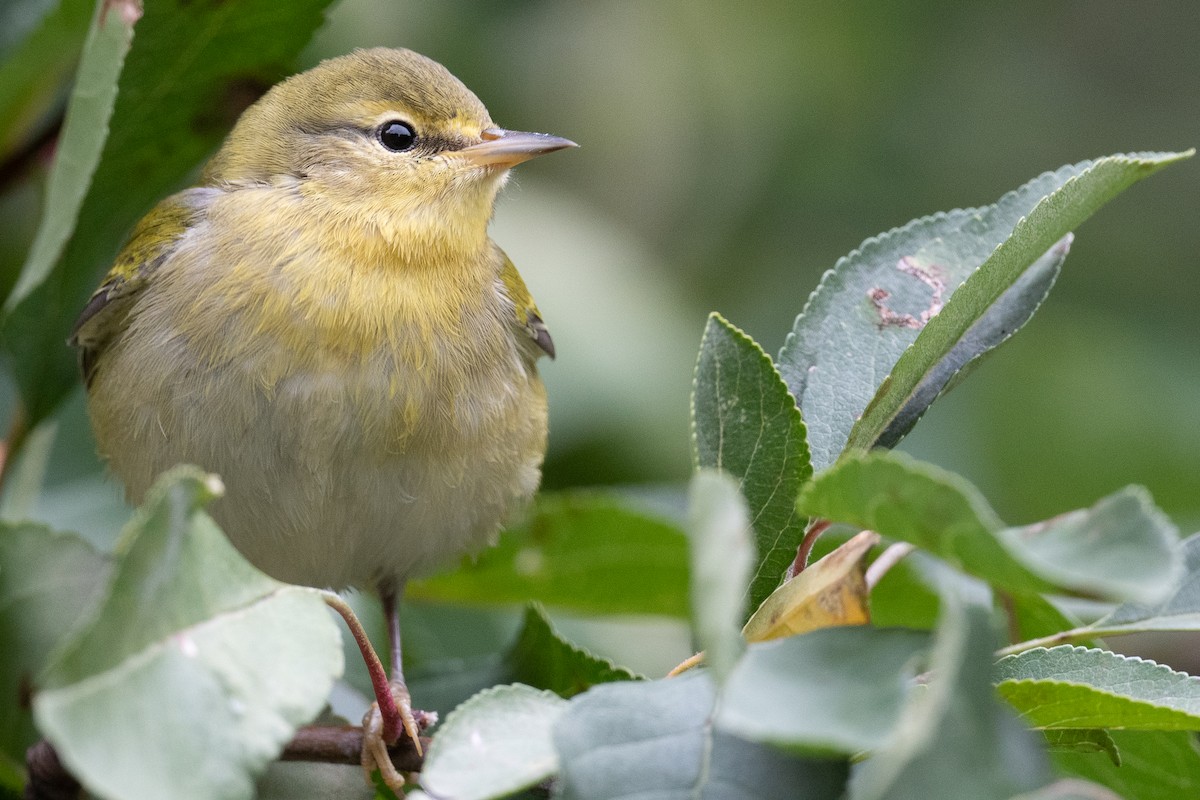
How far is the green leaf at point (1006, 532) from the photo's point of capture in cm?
133

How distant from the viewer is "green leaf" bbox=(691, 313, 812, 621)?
1972 mm

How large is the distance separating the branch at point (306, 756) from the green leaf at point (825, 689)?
717 mm

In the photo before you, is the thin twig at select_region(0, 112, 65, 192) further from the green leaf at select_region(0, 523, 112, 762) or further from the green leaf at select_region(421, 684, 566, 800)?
the green leaf at select_region(421, 684, 566, 800)

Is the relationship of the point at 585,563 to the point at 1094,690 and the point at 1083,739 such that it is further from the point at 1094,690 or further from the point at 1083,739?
the point at 1094,690

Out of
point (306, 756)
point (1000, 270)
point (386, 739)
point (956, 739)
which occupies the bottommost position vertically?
point (306, 756)

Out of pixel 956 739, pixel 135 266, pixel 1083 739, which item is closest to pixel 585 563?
pixel 135 266

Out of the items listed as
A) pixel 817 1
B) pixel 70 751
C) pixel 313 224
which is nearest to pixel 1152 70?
pixel 817 1

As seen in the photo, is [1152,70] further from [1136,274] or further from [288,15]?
[288,15]

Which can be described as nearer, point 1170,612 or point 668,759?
point 668,759

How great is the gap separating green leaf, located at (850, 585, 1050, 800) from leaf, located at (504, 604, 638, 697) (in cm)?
78

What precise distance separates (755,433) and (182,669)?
0.91 m

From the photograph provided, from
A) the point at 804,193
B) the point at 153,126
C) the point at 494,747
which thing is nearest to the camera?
the point at 494,747

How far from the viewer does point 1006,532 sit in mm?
1499

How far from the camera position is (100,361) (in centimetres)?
320
